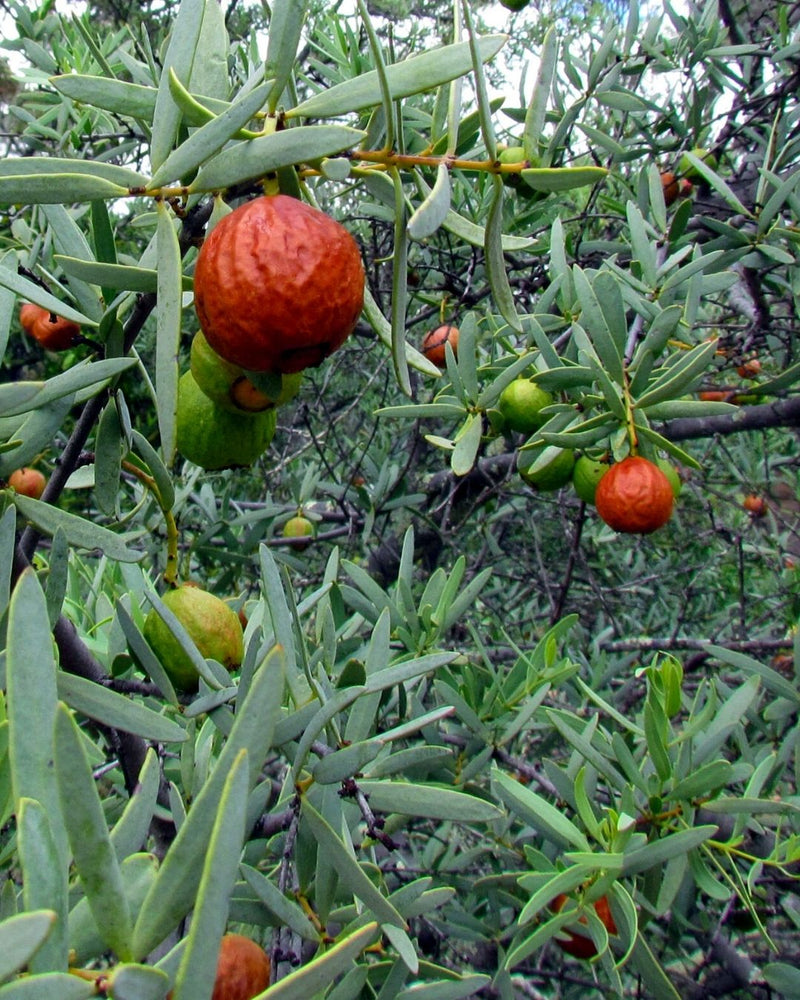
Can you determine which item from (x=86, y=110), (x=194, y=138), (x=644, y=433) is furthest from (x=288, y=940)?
(x=86, y=110)

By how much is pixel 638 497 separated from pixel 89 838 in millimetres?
1102

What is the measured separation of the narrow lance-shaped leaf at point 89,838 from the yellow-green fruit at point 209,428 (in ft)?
1.82

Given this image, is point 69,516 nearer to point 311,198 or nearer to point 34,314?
point 311,198

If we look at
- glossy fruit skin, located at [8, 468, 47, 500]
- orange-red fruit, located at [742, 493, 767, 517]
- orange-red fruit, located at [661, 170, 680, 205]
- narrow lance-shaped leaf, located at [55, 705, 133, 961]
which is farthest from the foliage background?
orange-red fruit, located at [742, 493, 767, 517]

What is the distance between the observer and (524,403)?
167 centimetres

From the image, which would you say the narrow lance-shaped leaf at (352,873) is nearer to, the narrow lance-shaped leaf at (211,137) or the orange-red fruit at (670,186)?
the narrow lance-shaped leaf at (211,137)

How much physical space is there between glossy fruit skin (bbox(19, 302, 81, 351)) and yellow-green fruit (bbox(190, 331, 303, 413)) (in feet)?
0.40

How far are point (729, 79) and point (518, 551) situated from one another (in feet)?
6.16

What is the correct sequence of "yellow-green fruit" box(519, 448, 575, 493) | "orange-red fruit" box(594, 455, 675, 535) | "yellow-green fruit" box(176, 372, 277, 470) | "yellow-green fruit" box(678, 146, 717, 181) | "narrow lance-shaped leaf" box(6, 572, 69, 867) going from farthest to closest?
1. "yellow-green fruit" box(678, 146, 717, 181)
2. "yellow-green fruit" box(519, 448, 575, 493)
3. "orange-red fruit" box(594, 455, 675, 535)
4. "yellow-green fruit" box(176, 372, 277, 470)
5. "narrow lance-shaped leaf" box(6, 572, 69, 867)

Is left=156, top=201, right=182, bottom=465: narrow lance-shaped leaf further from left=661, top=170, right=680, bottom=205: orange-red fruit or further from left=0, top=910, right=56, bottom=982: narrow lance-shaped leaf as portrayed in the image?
left=661, top=170, right=680, bottom=205: orange-red fruit

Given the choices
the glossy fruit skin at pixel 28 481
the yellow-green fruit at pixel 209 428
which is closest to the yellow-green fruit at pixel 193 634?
the yellow-green fruit at pixel 209 428

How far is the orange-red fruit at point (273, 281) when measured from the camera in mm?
660

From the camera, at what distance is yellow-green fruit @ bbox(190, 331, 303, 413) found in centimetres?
82

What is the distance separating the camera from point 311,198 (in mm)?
805
